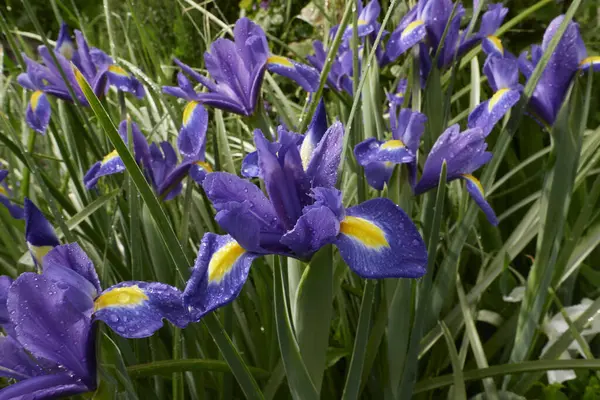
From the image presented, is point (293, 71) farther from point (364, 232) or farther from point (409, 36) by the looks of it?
point (364, 232)

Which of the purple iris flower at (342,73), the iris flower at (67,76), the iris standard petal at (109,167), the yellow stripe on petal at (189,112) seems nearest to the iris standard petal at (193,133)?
the yellow stripe on petal at (189,112)

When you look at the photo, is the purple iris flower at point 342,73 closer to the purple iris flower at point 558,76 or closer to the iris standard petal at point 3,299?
the purple iris flower at point 558,76

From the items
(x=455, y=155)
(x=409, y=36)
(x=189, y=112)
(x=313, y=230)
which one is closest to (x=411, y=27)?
(x=409, y=36)

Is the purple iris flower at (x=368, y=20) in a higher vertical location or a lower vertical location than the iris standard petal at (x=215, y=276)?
higher

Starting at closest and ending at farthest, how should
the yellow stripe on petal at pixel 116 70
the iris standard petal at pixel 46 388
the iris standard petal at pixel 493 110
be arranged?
the iris standard petal at pixel 46 388 < the iris standard petal at pixel 493 110 < the yellow stripe on petal at pixel 116 70

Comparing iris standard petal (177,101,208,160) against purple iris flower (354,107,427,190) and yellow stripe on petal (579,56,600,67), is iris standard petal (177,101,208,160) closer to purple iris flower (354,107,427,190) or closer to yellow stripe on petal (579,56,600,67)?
purple iris flower (354,107,427,190)

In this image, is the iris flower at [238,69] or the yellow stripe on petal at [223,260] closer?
the yellow stripe on petal at [223,260]
